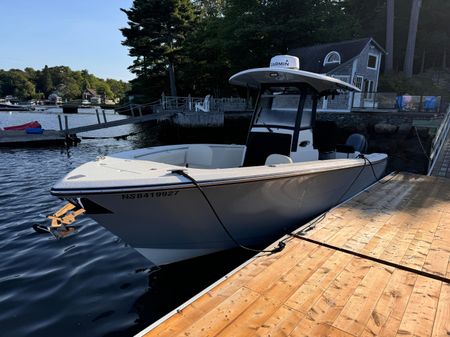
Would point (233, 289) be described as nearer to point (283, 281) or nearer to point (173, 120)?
point (283, 281)

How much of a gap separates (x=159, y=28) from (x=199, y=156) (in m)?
28.3

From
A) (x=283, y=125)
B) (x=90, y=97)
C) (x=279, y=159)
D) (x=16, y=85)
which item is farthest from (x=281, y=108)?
(x=16, y=85)

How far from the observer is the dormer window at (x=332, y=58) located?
22109 millimetres

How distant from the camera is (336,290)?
293 cm

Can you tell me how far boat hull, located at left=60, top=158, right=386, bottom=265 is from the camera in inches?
144

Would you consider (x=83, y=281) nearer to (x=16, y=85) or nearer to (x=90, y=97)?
(x=90, y=97)

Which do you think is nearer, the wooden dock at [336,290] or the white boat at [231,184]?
the wooden dock at [336,290]

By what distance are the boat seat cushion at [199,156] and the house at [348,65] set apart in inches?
659

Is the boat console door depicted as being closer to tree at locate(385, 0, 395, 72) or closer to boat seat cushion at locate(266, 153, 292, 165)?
boat seat cushion at locate(266, 153, 292, 165)

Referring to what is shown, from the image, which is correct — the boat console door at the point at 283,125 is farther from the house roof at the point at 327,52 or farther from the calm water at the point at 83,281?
the house roof at the point at 327,52

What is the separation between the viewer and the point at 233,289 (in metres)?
2.89

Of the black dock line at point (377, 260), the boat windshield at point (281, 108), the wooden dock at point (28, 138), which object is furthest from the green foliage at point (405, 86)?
the wooden dock at point (28, 138)

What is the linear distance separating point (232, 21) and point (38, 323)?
29.3 m

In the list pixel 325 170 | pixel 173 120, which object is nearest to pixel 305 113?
pixel 325 170
